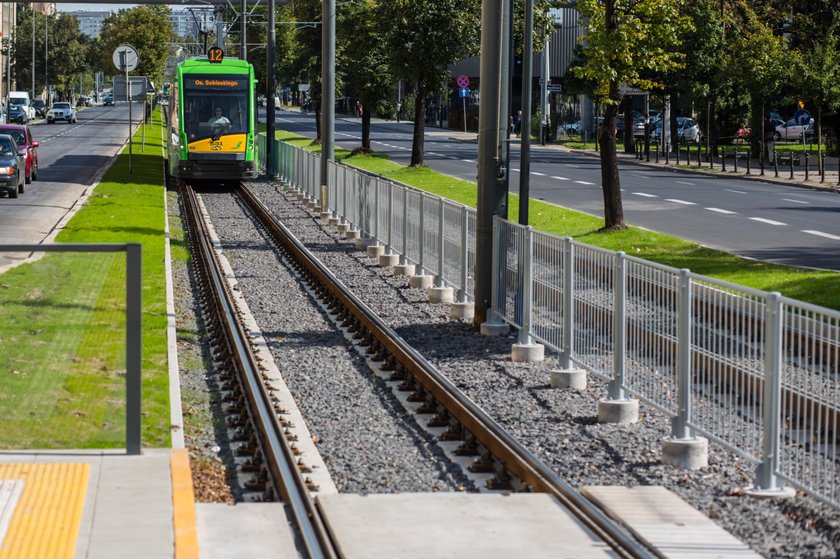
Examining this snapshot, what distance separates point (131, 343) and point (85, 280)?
484 millimetres

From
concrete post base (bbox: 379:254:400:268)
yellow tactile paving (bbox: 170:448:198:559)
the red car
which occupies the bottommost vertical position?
yellow tactile paving (bbox: 170:448:198:559)

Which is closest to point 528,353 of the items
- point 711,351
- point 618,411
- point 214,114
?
point 618,411

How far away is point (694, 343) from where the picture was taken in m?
10.2

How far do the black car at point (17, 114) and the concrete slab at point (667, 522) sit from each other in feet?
306

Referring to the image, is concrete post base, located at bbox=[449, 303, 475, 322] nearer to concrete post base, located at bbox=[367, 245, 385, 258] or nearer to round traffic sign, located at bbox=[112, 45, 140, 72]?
concrete post base, located at bbox=[367, 245, 385, 258]

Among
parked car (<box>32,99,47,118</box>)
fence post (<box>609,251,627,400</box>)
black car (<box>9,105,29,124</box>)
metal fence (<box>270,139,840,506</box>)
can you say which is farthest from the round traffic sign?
parked car (<box>32,99,47,118</box>)

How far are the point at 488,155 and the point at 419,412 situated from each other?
5.28 m

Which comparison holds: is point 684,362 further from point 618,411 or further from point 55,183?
point 55,183

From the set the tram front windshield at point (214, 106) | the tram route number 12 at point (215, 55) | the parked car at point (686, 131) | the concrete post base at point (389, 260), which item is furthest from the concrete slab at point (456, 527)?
the parked car at point (686, 131)

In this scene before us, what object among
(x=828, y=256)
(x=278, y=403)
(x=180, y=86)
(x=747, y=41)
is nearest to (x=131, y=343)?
(x=278, y=403)

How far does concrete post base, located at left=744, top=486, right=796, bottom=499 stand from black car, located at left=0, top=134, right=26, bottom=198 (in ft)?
102

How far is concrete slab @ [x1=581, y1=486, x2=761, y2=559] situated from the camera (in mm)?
7664

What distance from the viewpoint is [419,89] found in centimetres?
5131

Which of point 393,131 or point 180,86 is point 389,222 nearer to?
point 180,86
